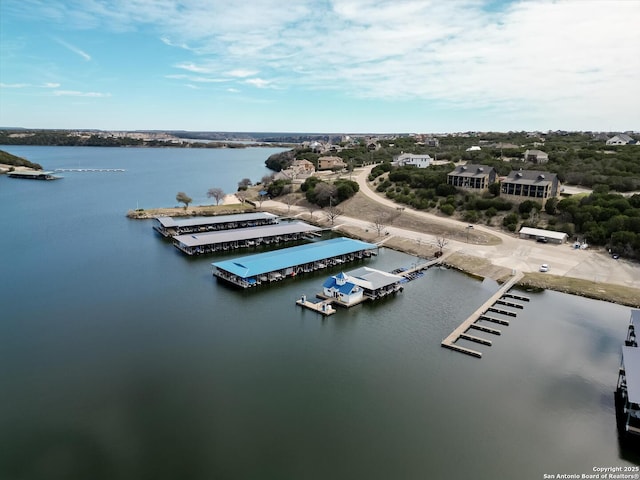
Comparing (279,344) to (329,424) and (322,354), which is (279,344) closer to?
(322,354)

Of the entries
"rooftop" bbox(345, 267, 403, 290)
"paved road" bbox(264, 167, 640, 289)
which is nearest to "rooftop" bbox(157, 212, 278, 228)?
"paved road" bbox(264, 167, 640, 289)

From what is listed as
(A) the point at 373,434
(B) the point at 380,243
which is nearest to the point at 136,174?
(B) the point at 380,243

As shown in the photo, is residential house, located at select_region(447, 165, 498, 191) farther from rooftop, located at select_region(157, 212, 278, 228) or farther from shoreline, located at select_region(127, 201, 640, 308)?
rooftop, located at select_region(157, 212, 278, 228)

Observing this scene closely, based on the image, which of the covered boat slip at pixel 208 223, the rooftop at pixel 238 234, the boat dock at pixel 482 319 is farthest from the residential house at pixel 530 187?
the covered boat slip at pixel 208 223

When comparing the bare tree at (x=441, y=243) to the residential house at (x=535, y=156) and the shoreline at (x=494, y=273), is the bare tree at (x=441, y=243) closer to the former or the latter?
the shoreline at (x=494, y=273)

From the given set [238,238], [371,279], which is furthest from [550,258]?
[238,238]

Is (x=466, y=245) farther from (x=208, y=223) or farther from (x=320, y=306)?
(x=208, y=223)
